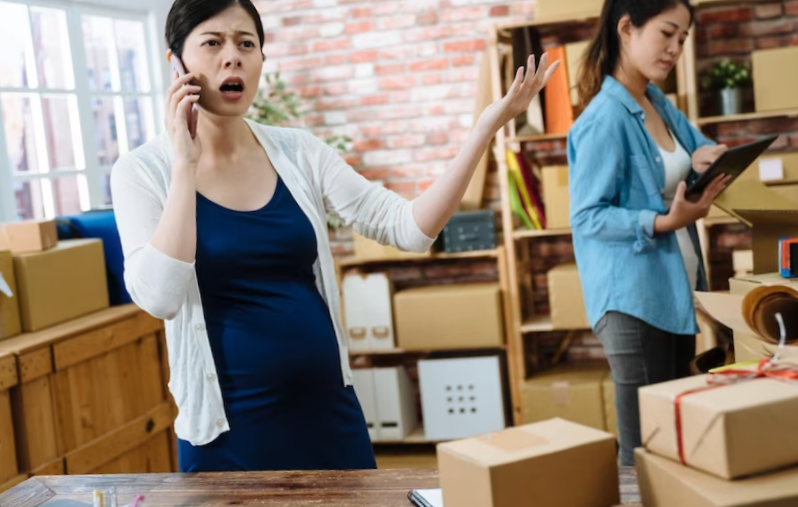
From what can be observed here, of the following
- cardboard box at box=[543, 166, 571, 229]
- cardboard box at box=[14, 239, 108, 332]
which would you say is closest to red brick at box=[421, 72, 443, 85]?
cardboard box at box=[543, 166, 571, 229]

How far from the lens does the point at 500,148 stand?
4.33 m

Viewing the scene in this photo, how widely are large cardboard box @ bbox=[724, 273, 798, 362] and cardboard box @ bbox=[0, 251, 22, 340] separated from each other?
2250mm

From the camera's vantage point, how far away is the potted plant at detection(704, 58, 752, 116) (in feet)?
13.5

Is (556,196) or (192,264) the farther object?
(556,196)

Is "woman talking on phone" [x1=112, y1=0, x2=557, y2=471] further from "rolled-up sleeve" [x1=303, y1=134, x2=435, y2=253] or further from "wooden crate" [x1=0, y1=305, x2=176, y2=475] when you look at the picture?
"wooden crate" [x1=0, y1=305, x2=176, y2=475]

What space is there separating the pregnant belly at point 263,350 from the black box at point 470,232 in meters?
2.63

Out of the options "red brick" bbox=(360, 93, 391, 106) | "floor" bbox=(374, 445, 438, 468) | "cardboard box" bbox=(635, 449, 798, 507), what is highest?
"red brick" bbox=(360, 93, 391, 106)

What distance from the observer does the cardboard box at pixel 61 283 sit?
322 centimetres

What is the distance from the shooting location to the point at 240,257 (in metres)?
1.82

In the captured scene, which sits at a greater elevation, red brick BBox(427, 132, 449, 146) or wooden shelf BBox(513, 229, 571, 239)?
red brick BBox(427, 132, 449, 146)

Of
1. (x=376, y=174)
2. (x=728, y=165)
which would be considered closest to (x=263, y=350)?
(x=728, y=165)

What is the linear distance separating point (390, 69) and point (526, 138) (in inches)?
33.1

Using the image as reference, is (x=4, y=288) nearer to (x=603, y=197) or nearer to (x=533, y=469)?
(x=603, y=197)

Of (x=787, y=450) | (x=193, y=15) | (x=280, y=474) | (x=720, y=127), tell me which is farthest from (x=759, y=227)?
(x=720, y=127)
